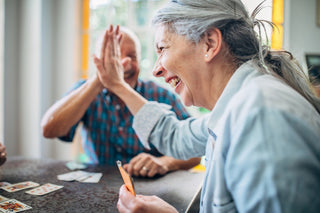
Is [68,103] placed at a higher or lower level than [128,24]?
lower

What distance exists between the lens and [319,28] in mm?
3725

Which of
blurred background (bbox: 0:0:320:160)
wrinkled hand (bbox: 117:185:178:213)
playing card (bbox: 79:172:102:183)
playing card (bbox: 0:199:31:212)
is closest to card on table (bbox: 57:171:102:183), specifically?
playing card (bbox: 79:172:102:183)

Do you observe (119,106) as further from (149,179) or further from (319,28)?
(319,28)

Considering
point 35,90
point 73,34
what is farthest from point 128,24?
point 35,90

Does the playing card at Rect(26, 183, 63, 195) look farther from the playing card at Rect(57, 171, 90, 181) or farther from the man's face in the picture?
the man's face

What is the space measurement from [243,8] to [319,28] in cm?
352

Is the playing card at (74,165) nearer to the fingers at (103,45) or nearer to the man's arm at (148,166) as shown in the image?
the man's arm at (148,166)

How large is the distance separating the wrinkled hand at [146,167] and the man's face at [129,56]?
2.34 feet

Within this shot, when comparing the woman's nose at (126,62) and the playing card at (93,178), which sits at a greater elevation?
the woman's nose at (126,62)

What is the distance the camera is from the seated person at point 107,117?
5.53 ft

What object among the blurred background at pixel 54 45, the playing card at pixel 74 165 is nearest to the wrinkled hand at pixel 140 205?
the playing card at pixel 74 165

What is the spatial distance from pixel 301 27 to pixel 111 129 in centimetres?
325

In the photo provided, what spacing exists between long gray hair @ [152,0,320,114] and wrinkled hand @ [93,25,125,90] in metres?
0.59

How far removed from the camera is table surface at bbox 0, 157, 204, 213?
3.05 feet
